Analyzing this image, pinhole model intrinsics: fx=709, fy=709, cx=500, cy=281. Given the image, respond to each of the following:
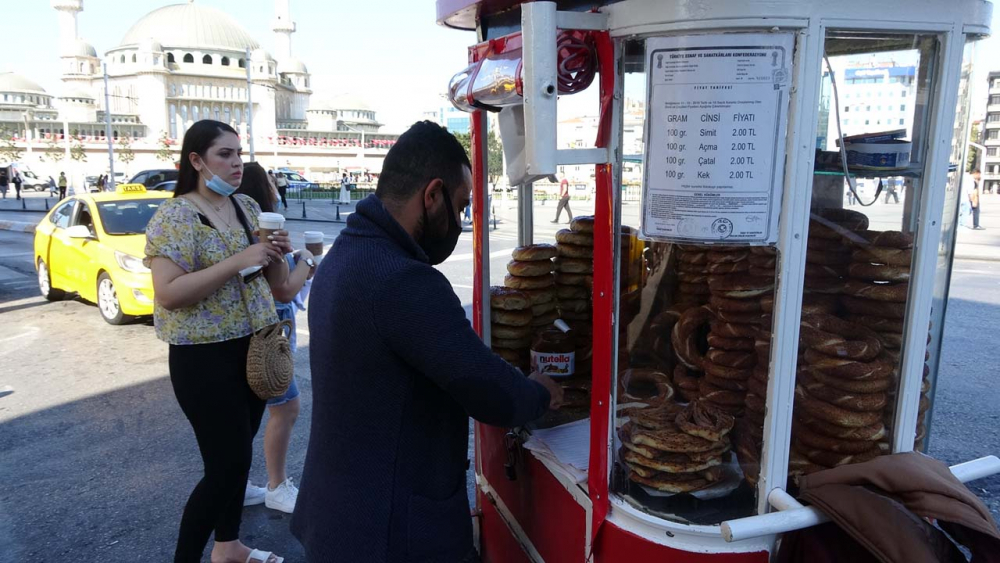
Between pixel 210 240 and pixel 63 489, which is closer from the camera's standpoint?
pixel 210 240

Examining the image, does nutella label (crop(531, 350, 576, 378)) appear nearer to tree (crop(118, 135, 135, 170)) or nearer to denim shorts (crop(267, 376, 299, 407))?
denim shorts (crop(267, 376, 299, 407))

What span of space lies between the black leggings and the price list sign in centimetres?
200

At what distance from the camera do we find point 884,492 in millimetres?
1658

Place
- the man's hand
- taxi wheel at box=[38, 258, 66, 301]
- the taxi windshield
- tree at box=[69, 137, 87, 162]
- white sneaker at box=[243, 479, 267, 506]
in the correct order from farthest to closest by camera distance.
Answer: tree at box=[69, 137, 87, 162] → taxi wheel at box=[38, 258, 66, 301] → the taxi windshield → white sneaker at box=[243, 479, 267, 506] → the man's hand

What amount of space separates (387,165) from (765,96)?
3.06 ft

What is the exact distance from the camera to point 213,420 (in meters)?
2.83

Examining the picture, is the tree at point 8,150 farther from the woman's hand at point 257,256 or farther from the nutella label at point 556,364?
the nutella label at point 556,364

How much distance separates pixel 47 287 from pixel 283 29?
97.7 meters

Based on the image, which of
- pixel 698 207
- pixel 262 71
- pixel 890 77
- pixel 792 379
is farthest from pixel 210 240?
pixel 262 71

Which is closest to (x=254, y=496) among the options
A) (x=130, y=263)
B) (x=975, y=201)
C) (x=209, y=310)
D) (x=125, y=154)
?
(x=209, y=310)

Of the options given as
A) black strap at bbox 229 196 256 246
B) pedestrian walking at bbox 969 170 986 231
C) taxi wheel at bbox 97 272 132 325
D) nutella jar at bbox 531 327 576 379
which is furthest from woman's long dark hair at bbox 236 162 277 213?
pedestrian walking at bbox 969 170 986 231

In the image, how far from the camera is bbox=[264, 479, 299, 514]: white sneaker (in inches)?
161

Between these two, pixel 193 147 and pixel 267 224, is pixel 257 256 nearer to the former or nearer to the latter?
pixel 267 224

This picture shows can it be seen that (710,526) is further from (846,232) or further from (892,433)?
(846,232)
